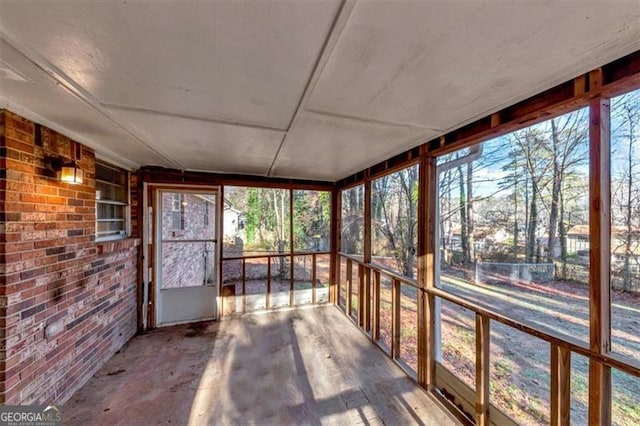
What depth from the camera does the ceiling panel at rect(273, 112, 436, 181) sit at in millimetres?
1953

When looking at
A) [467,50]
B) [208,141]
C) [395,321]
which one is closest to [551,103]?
[467,50]

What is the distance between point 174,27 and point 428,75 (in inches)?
44.6

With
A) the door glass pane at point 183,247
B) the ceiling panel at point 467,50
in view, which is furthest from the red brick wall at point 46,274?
the ceiling panel at point 467,50

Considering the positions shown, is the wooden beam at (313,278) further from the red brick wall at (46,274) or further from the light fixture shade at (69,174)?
the light fixture shade at (69,174)

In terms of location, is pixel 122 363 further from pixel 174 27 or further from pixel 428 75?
pixel 428 75

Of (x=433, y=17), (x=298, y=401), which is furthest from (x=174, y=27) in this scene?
(x=298, y=401)

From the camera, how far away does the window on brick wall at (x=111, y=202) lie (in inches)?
113

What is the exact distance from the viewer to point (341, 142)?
240cm

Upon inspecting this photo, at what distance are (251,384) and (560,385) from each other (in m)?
2.37

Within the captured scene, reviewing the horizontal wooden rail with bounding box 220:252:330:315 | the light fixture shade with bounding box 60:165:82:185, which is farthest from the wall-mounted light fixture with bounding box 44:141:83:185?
the horizontal wooden rail with bounding box 220:252:330:315

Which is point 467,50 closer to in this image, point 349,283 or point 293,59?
point 293,59

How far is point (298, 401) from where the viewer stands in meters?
2.20

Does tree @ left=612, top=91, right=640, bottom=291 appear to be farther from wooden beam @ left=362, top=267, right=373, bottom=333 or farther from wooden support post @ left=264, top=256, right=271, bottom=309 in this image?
wooden support post @ left=264, top=256, right=271, bottom=309

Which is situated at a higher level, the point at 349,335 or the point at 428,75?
the point at 428,75
